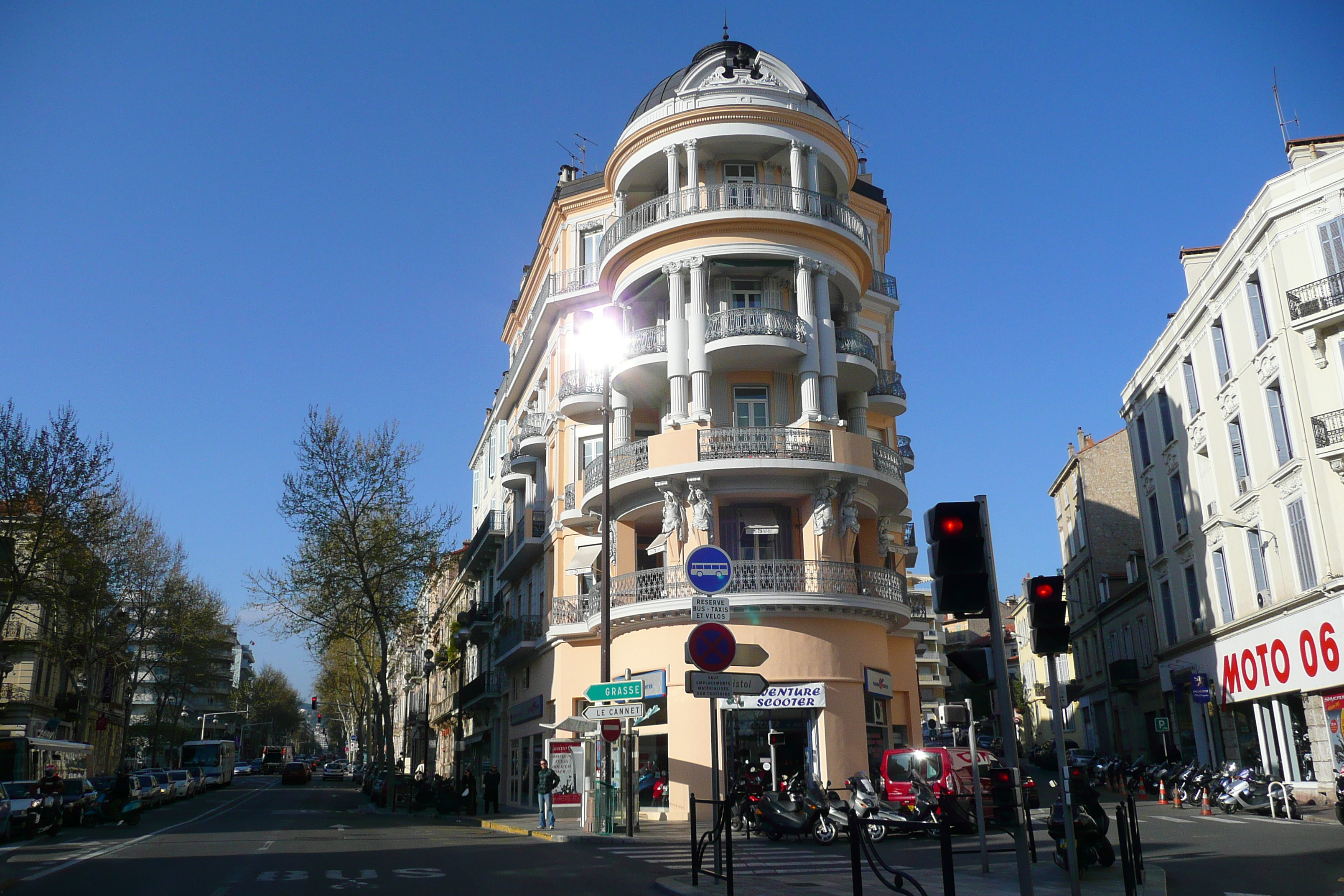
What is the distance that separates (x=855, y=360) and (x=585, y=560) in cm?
972

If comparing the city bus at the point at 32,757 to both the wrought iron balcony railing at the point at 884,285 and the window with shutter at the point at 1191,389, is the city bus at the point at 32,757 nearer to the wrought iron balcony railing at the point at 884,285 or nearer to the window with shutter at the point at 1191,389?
the wrought iron balcony railing at the point at 884,285

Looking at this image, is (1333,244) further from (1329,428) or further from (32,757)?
(32,757)

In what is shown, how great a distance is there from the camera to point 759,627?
25109 millimetres

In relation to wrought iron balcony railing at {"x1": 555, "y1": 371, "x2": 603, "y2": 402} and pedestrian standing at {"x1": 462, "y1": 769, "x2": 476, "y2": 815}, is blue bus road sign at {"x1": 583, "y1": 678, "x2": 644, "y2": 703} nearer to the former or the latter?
wrought iron balcony railing at {"x1": 555, "y1": 371, "x2": 603, "y2": 402}

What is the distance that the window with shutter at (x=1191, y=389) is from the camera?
121 feet

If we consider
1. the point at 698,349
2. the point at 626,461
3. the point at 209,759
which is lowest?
the point at 209,759

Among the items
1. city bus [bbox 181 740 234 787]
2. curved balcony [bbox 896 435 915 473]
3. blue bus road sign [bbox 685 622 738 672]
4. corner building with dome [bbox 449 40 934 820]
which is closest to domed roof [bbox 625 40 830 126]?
corner building with dome [bbox 449 40 934 820]

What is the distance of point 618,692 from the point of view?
19.8 meters

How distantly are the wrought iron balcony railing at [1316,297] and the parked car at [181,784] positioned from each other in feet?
148

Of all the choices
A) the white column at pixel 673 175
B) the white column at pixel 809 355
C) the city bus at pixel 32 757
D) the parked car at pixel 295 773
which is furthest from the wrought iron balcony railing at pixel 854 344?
the parked car at pixel 295 773

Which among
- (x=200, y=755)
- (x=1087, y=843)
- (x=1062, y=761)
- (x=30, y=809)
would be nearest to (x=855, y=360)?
(x=1087, y=843)

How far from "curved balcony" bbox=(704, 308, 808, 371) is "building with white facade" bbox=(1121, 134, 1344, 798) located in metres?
13.6

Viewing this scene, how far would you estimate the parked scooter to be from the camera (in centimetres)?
1959

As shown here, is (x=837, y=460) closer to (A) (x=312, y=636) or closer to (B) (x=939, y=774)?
(B) (x=939, y=774)
